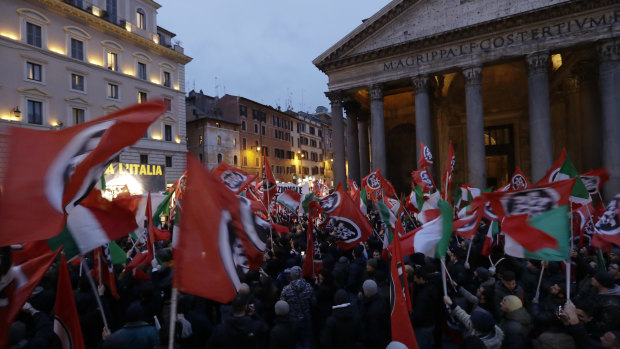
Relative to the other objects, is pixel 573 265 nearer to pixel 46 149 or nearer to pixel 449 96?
pixel 46 149

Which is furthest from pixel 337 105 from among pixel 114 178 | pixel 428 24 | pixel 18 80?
pixel 18 80

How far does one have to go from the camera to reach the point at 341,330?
4316 mm

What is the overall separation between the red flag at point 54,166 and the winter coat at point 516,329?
164 inches

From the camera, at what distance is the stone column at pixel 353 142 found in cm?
2866

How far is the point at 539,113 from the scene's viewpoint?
20281mm

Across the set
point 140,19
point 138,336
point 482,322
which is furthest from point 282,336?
point 140,19

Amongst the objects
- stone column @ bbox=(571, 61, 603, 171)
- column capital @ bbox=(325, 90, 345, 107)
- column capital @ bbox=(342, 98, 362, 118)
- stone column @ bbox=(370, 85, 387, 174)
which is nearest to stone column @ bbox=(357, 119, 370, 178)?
column capital @ bbox=(342, 98, 362, 118)

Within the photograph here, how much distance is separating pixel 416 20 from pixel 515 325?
76.9 ft

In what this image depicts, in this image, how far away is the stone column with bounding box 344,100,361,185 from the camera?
94.0ft

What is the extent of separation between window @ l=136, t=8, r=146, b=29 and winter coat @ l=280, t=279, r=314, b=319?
3772cm

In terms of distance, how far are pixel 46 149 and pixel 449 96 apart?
101 feet

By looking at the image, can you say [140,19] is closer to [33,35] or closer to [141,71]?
[141,71]

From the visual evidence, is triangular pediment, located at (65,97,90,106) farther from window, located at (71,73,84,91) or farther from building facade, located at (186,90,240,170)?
building facade, located at (186,90,240,170)

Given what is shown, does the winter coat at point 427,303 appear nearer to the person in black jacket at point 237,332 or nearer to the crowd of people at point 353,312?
the crowd of people at point 353,312
